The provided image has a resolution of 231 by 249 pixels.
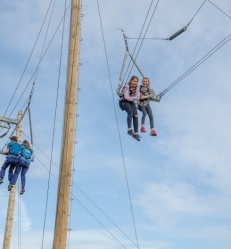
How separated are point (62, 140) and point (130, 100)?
2537mm

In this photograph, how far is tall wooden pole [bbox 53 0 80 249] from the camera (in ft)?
29.1

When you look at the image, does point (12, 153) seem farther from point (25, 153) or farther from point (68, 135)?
point (68, 135)

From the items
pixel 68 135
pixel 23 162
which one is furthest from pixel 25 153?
pixel 68 135

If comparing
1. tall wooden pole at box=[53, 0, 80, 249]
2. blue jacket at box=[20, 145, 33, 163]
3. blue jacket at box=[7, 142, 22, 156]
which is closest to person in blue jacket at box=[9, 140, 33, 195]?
blue jacket at box=[20, 145, 33, 163]

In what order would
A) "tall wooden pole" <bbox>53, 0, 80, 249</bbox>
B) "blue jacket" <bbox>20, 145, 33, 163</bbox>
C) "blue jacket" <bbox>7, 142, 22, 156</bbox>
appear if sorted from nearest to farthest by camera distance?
"tall wooden pole" <bbox>53, 0, 80, 249</bbox>
"blue jacket" <bbox>7, 142, 22, 156</bbox>
"blue jacket" <bbox>20, 145, 33, 163</bbox>

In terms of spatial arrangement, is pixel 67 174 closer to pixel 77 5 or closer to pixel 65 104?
pixel 65 104

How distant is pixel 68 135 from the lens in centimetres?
965

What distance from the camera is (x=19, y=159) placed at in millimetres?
13594

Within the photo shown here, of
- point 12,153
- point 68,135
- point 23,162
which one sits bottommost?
point 68,135

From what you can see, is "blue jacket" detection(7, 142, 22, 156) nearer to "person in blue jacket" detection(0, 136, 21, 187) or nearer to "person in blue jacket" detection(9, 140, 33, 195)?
"person in blue jacket" detection(0, 136, 21, 187)

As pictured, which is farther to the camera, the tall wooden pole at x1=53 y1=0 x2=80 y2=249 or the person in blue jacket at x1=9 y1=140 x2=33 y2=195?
the person in blue jacket at x1=9 y1=140 x2=33 y2=195

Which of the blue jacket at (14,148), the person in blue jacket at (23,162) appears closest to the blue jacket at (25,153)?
the person in blue jacket at (23,162)

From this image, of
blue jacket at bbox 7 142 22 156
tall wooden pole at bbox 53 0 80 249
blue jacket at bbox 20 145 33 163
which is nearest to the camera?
tall wooden pole at bbox 53 0 80 249

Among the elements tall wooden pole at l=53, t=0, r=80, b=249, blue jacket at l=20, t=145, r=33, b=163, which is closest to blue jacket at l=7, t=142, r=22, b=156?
blue jacket at l=20, t=145, r=33, b=163
